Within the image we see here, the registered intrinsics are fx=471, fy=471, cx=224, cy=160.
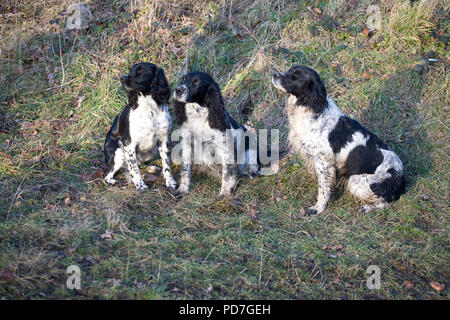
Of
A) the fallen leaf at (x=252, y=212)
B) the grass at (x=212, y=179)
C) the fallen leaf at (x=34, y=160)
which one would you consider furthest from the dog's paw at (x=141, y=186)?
the fallen leaf at (x=34, y=160)

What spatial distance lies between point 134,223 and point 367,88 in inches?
171

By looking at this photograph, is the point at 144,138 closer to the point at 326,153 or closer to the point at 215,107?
the point at 215,107

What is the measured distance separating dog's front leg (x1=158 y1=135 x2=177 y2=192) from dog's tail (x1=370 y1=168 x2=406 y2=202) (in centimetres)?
238

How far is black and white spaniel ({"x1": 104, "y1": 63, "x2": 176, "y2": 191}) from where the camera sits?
17.4 feet

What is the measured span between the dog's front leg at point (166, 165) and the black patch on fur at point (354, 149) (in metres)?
1.95

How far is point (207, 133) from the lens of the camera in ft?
18.3

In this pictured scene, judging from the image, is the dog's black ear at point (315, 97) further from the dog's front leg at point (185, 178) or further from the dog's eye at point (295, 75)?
the dog's front leg at point (185, 178)

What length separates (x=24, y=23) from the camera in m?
8.73

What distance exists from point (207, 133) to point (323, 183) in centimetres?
149

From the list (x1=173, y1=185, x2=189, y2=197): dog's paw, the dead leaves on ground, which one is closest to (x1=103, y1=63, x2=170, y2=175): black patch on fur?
(x1=173, y1=185, x2=189, y2=197): dog's paw

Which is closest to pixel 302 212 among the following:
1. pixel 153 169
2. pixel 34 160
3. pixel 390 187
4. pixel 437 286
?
pixel 390 187

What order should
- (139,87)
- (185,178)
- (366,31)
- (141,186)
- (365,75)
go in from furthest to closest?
(366,31)
(365,75)
(185,178)
(141,186)
(139,87)

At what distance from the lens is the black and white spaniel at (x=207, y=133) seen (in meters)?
5.34

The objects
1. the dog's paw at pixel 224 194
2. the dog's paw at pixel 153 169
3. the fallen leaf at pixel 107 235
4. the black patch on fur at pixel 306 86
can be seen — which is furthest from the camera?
the dog's paw at pixel 153 169
